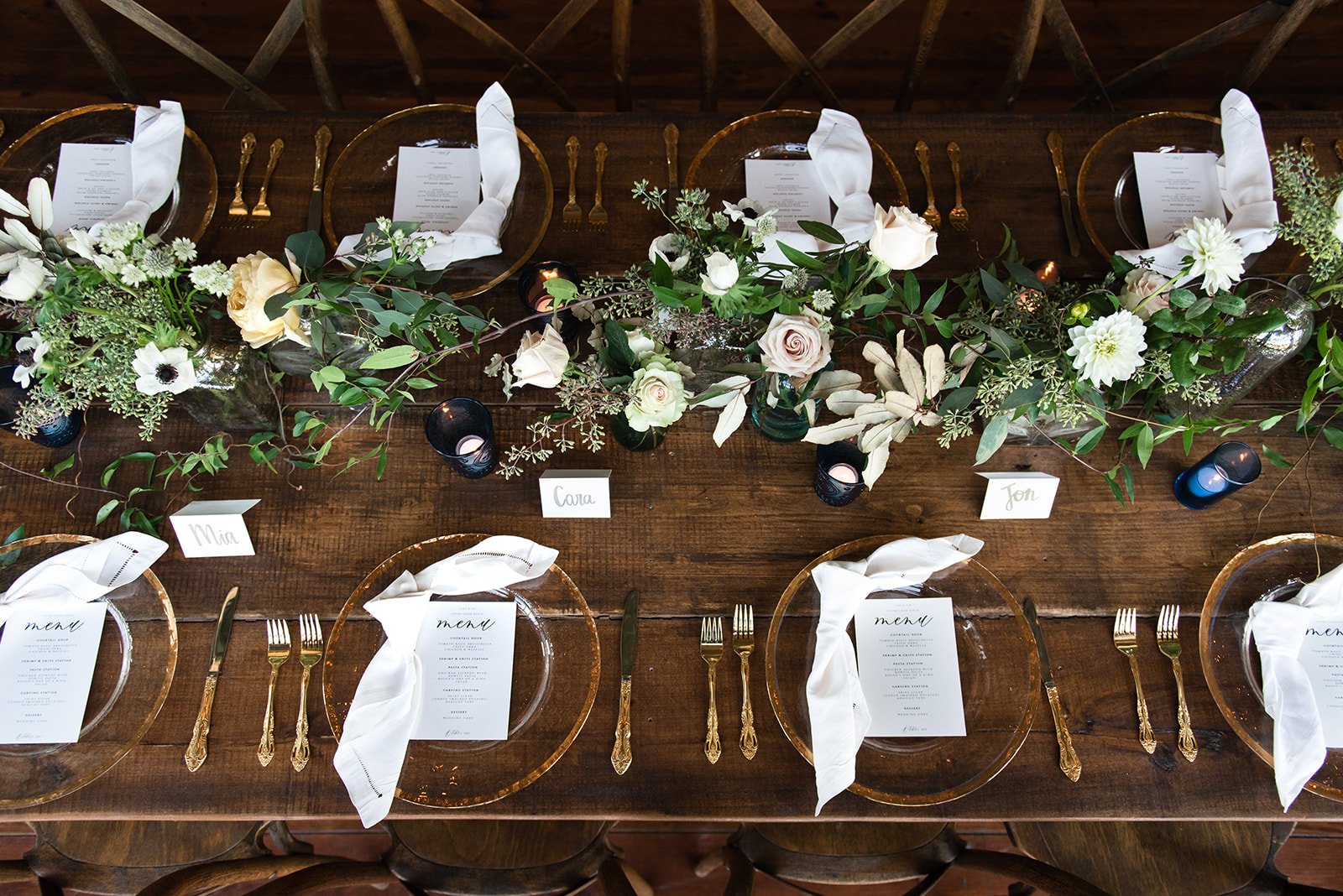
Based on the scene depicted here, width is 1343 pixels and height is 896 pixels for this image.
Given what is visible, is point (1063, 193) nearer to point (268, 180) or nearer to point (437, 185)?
point (437, 185)

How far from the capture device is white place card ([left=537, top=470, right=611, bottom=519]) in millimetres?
1193

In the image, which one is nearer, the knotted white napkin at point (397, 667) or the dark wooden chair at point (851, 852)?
the knotted white napkin at point (397, 667)

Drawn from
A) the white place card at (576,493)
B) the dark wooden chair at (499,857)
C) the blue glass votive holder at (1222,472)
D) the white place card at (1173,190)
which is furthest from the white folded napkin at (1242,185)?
the dark wooden chair at (499,857)

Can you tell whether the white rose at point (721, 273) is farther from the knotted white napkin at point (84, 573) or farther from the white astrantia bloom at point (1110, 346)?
the knotted white napkin at point (84, 573)

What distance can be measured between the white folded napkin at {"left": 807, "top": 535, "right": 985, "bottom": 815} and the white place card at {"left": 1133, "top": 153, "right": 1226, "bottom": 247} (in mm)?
659

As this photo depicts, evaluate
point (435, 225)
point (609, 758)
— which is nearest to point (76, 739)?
point (609, 758)

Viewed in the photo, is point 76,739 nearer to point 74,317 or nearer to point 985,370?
point 74,317

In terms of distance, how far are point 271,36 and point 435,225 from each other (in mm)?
631

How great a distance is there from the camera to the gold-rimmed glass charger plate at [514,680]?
1.09 metres

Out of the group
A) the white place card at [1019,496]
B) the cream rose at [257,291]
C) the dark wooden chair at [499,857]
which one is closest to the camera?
the cream rose at [257,291]

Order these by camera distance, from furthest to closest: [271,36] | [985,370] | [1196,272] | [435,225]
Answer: [271,36], [435,225], [985,370], [1196,272]

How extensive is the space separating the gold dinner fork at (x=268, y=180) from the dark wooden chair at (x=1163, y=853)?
5.46 ft

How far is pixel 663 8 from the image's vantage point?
2.61 meters

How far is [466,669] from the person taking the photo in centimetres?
114
